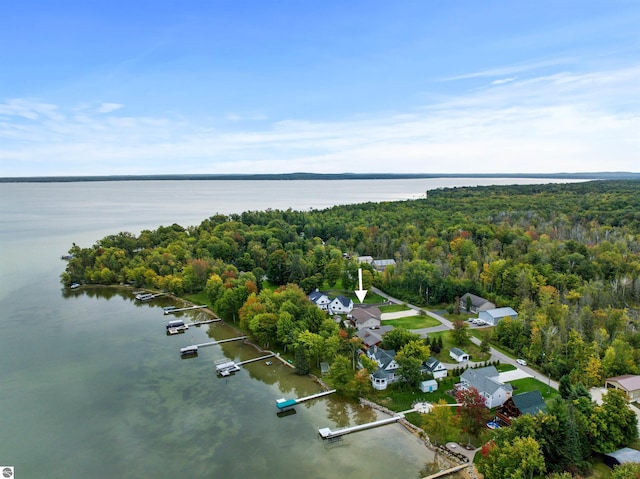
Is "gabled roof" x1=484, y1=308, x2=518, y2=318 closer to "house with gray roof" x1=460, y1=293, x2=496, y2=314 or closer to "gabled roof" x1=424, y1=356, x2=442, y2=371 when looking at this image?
"house with gray roof" x1=460, y1=293, x2=496, y2=314

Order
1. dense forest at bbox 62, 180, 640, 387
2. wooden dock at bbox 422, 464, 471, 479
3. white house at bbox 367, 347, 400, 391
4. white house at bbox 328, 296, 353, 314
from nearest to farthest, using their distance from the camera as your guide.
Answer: wooden dock at bbox 422, 464, 471, 479 → white house at bbox 367, 347, 400, 391 → dense forest at bbox 62, 180, 640, 387 → white house at bbox 328, 296, 353, 314

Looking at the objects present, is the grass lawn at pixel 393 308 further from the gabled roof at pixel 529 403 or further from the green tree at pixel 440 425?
the green tree at pixel 440 425

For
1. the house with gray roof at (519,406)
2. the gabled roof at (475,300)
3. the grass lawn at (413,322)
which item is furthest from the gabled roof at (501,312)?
the house with gray roof at (519,406)

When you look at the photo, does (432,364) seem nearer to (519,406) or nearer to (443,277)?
(519,406)

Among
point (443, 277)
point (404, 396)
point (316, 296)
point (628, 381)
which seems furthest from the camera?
point (443, 277)

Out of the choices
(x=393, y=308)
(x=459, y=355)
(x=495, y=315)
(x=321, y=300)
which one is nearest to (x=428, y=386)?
(x=459, y=355)

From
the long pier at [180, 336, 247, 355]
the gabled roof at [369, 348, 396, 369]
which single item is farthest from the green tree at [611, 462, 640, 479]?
the long pier at [180, 336, 247, 355]
